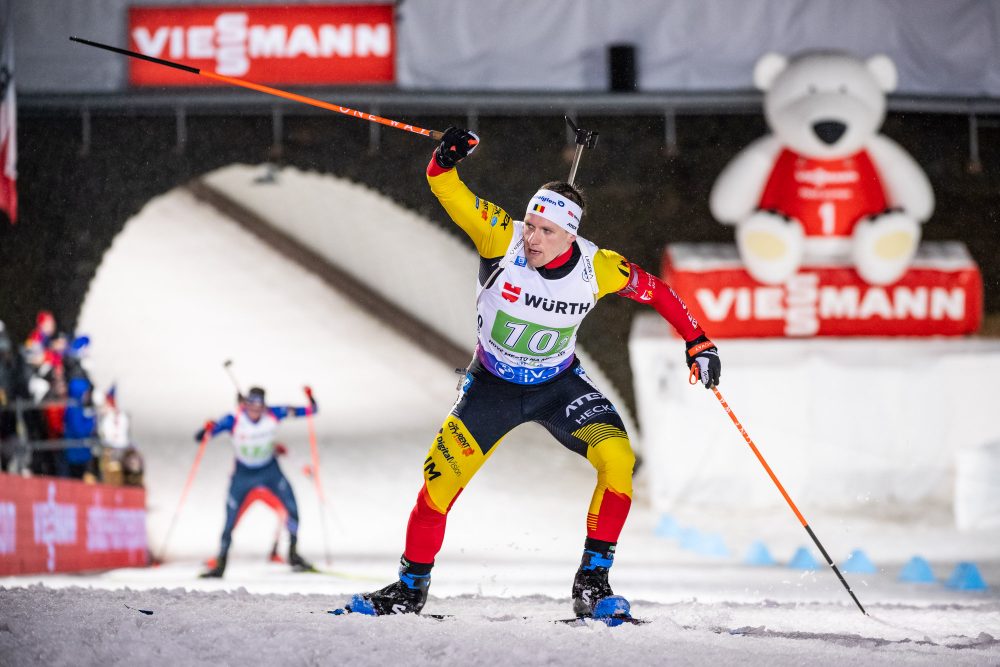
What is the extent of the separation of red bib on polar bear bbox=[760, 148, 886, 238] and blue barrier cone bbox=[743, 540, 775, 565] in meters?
3.39

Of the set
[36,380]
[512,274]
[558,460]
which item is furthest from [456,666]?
[558,460]

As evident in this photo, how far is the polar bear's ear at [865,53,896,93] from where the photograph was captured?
34.7 feet

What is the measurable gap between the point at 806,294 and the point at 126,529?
6364 millimetres

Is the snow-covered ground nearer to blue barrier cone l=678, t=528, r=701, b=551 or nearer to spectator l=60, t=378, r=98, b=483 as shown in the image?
blue barrier cone l=678, t=528, r=701, b=551

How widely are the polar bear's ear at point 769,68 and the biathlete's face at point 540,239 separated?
22.5 feet

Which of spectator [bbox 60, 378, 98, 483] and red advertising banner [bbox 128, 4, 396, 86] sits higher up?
red advertising banner [bbox 128, 4, 396, 86]

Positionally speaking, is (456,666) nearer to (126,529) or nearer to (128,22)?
(126,529)

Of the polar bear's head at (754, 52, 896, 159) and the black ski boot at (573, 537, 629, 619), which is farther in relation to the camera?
the polar bear's head at (754, 52, 896, 159)

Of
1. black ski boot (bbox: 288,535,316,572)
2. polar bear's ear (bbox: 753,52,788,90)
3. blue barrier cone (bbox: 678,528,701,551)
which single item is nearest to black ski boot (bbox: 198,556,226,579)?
black ski boot (bbox: 288,535,316,572)

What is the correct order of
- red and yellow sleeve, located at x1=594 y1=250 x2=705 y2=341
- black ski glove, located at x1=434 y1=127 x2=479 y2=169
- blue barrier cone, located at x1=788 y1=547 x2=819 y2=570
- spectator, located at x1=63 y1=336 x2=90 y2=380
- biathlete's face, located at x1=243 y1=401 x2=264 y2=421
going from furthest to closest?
spectator, located at x1=63 y1=336 x2=90 y2=380
biathlete's face, located at x1=243 y1=401 x2=264 y2=421
blue barrier cone, located at x1=788 y1=547 x2=819 y2=570
red and yellow sleeve, located at x1=594 y1=250 x2=705 y2=341
black ski glove, located at x1=434 y1=127 x2=479 y2=169

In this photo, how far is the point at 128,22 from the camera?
10.9 metres

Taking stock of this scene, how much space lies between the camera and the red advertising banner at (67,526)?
711cm

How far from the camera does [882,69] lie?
34.7 ft

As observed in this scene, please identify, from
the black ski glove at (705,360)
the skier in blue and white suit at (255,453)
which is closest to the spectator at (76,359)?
the skier in blue and white suit at (255,453)
